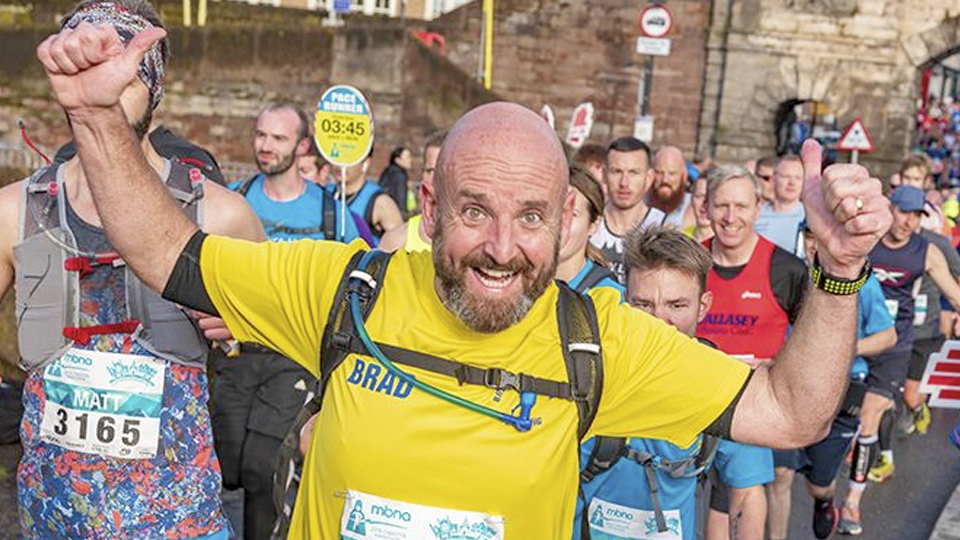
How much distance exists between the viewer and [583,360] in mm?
2408

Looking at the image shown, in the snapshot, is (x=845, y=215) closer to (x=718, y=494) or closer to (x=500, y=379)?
(x=500, y=379)

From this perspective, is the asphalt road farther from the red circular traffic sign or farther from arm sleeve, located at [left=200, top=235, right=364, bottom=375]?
the red circular traffic sign

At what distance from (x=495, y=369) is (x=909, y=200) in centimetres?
634

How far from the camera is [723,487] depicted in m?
4.54

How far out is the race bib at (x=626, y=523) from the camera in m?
3.76

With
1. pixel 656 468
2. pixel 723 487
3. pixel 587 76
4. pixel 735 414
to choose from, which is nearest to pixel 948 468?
pixel 723 487

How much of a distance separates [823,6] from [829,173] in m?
25.8

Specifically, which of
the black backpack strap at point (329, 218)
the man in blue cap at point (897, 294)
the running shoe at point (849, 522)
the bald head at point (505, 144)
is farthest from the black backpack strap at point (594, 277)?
the man in blue cap at point (897, 294)

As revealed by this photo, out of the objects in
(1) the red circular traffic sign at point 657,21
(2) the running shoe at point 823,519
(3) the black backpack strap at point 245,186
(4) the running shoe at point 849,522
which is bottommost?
(4) the running shoe at point 849,522

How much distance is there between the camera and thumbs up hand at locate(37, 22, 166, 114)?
2.17 metres

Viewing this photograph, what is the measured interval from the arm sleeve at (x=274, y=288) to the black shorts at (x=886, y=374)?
227 inches

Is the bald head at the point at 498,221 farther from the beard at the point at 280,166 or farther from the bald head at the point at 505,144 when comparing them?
the beard at the point at 280,166

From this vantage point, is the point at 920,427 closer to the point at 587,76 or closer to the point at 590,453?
the point at 590,453

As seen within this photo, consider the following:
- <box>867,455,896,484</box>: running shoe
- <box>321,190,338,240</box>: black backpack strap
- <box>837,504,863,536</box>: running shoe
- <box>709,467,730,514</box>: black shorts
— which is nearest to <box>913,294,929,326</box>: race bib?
<box>867,455,896,484</box>: running shoe
